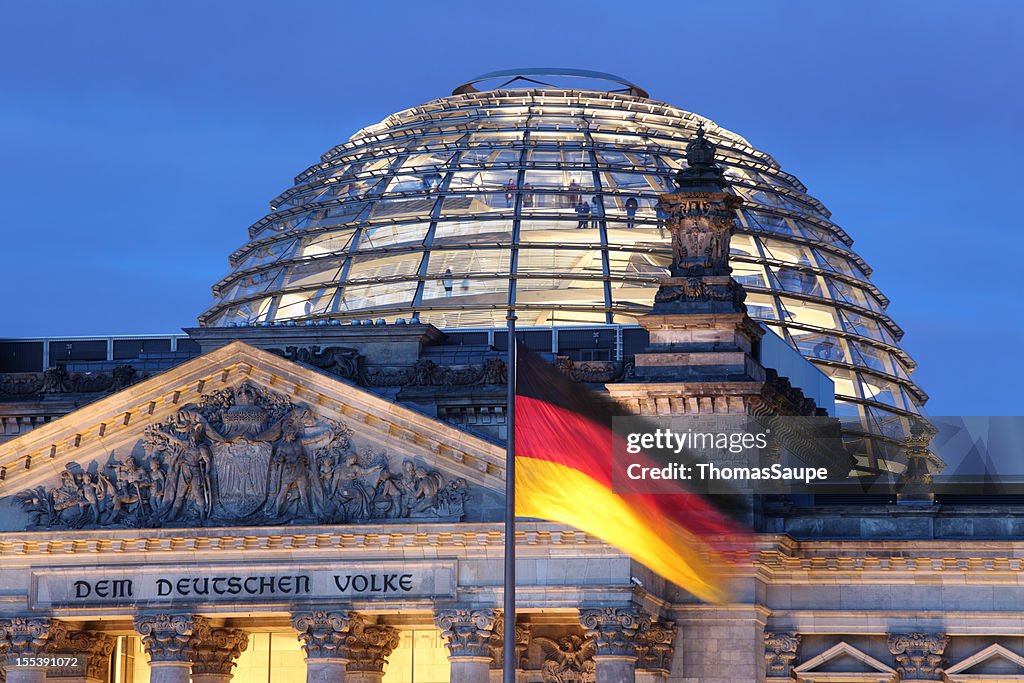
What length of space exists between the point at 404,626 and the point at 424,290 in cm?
2441

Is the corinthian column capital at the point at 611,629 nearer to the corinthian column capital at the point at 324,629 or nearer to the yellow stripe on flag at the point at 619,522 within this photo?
the yellow stripe on flag at the point at 619,522

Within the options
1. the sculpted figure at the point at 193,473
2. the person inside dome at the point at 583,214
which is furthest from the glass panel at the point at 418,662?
the person inside dome at the point at 583,214

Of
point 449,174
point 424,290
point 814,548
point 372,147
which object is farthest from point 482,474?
point 372,147

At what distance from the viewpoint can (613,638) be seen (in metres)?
71.1

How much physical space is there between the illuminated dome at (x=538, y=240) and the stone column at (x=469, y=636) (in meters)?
22.2

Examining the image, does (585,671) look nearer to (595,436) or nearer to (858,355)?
(595,436)

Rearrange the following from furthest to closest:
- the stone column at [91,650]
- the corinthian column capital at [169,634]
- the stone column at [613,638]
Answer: the stone column at [91,650] → the corinthian column capital at [169,634] → the stone column at [613,638]

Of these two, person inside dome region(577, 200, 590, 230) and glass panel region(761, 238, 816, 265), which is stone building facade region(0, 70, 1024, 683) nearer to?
person inside dome region(577, 200, 590, 230)

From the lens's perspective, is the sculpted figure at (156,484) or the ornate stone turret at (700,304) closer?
the sculpted figure at (156,484)

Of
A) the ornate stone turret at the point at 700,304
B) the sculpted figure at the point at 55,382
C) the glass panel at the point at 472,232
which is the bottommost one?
the sculpted figure at the point at 55,382

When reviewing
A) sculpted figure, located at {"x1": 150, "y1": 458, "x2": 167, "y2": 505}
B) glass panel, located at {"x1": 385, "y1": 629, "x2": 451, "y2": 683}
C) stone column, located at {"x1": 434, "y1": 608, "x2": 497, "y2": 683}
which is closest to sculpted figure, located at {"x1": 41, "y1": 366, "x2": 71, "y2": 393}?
sculpted figure, located at {"x1": 150, "y1": 458, "x2": 167, "y2": 505}

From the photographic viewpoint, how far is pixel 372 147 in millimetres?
111188

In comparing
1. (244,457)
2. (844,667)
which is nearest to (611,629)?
(844,667)

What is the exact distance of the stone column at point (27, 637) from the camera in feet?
245
